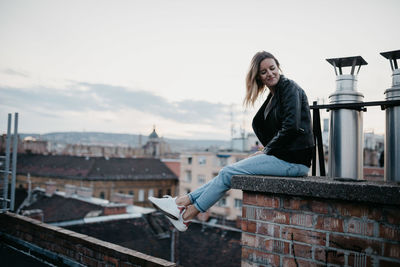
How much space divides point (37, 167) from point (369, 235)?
53132 millimetres

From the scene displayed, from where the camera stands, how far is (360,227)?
174cm

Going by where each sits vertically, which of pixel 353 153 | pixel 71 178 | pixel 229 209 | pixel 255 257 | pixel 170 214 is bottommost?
pixel 229 209

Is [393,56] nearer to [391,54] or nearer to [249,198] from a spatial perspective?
[391,54]

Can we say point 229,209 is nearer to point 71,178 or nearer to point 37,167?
point 71,178

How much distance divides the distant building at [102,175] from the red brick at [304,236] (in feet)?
142

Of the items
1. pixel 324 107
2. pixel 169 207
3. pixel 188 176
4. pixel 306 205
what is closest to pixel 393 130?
pixel 324 107

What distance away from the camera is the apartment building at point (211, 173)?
36.5m

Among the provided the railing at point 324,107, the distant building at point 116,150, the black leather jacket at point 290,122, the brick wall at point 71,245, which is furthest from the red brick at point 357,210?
the distant building at point 116,150

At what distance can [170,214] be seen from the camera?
2566mm

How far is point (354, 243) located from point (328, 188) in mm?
343

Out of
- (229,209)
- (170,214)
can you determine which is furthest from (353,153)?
(229,209)

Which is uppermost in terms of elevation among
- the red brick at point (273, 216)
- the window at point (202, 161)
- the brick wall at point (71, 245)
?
the red brick at point (273, 216)

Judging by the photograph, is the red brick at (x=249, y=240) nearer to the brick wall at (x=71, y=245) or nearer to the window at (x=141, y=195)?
the brick wall at (x=71, y=245)

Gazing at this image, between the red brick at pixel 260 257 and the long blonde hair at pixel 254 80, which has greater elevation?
the long blonde hair at pixel 254 80
